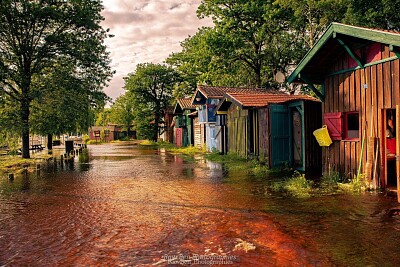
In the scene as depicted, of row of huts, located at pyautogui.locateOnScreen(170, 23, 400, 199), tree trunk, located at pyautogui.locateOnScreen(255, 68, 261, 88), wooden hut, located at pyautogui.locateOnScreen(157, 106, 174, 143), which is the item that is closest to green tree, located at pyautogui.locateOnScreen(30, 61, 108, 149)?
row of huts, located at pyautogui.locateOnScreen(170, 23, 400, 199)

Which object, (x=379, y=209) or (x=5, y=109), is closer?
(x=379, y=209)

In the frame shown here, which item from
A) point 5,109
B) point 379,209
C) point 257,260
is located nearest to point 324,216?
point 379,209

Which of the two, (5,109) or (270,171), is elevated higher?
(5,109)

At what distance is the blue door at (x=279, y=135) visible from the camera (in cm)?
1473

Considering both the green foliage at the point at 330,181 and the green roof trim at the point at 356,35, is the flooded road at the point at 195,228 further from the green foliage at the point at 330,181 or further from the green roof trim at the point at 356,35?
the green roof trim at the point at 356,35

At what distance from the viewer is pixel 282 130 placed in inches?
591

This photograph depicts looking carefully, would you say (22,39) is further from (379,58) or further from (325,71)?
(379,58)

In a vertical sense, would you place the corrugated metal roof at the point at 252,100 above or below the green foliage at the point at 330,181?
above

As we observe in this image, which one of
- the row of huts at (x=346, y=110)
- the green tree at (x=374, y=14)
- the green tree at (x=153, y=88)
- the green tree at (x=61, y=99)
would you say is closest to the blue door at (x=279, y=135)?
the row of huts at (x=346, y=110)

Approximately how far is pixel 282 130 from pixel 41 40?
62.0ft

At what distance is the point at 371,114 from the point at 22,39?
74.8 feet

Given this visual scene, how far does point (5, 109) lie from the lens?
890 inches

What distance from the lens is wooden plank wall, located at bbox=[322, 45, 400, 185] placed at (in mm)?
8875

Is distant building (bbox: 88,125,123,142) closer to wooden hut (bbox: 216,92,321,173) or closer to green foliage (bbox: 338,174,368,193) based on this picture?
wooden hut (bbox: 216,92,321,173)
